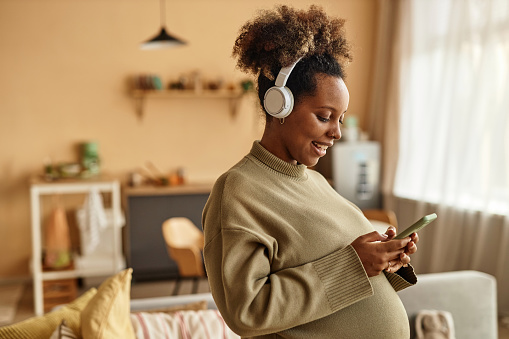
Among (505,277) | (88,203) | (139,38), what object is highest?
(139,38)

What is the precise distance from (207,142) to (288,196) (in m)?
4.24

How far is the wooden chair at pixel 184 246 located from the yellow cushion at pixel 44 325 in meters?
1.69

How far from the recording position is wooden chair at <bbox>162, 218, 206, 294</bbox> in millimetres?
3588

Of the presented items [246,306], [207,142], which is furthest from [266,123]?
[207,142]

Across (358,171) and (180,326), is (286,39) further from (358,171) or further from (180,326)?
(358,171)

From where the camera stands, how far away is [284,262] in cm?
103

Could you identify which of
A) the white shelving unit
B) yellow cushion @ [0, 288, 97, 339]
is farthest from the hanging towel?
yellow cushion @ [0, 288, 97, 339]

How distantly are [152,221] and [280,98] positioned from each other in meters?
3.92

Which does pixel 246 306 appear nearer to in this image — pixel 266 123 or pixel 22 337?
pixel 266 123

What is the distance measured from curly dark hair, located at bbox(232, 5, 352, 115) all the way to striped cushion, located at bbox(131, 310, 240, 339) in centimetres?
101

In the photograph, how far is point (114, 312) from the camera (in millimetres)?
1659

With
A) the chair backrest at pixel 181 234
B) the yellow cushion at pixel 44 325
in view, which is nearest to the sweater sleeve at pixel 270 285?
the yellow cushion at pixel 44 325

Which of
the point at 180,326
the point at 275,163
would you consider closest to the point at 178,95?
the point at 180,326

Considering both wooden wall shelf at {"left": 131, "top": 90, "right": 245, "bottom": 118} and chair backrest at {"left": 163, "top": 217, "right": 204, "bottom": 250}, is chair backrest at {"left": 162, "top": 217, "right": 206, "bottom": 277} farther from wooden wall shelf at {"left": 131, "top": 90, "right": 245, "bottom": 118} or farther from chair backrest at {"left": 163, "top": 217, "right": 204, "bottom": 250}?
wooden wall shelf at {"left": 131, "top": 90, "right": 245, "bottom": 118}
